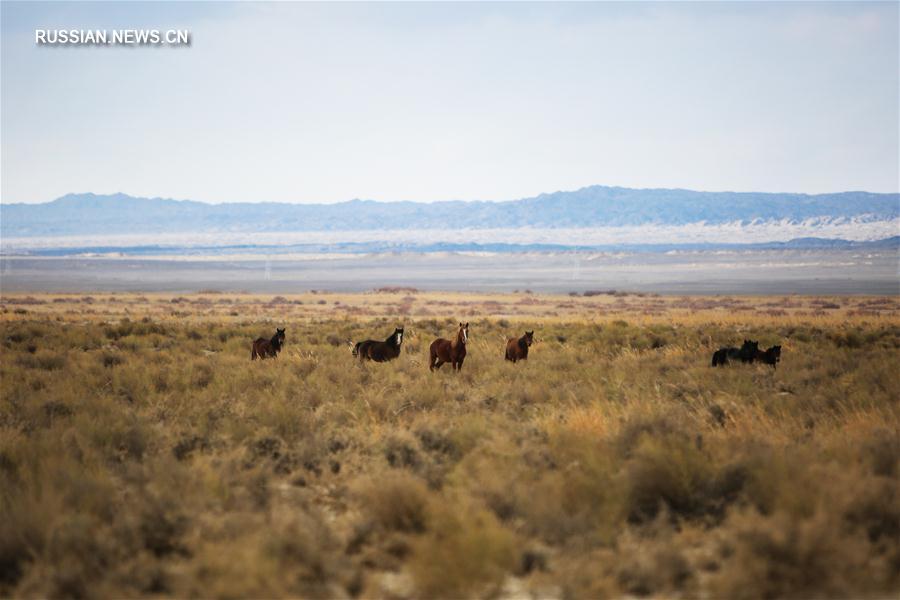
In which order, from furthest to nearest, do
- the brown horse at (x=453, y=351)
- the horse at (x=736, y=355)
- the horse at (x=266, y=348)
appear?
1. the horse at (x=266, y=348)
2. the horse at (x=736, y=355)
3. the brown horse at (x=453, y=351)

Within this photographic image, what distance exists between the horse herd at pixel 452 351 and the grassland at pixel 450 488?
68.5 inches

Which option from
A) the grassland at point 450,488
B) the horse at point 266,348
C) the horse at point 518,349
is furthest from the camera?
the horse at point 266,348

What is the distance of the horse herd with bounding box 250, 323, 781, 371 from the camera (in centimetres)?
1695

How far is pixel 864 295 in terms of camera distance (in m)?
73.1

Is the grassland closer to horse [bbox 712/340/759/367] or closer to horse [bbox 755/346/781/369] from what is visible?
horse [bbox 755/346/781/369]

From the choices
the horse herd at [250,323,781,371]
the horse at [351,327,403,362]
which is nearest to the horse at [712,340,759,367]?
the horse herd at [250,323,781,371]

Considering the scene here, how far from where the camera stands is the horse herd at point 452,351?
17.0 m

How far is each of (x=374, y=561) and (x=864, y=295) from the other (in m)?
77.8

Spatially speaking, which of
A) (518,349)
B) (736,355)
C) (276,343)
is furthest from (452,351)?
(736,355)

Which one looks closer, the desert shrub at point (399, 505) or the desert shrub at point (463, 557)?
the desert shrub at point (463, 557)

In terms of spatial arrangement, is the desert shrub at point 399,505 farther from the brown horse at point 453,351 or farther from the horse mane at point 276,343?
the horse mane at point 276,343

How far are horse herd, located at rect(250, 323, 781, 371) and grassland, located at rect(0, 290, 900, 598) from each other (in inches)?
68.5

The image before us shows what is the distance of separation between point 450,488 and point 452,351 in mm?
9510

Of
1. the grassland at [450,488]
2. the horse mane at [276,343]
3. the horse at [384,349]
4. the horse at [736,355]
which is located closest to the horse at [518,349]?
the horse at [384,349]
